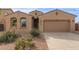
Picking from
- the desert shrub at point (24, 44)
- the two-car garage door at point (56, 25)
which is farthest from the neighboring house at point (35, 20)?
the desert shrub at point (24, 44)

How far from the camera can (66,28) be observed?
4996 mm

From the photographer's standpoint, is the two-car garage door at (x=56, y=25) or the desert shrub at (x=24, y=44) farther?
the two-car garage door at (x=56, y=25)

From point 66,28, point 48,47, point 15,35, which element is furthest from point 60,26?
point 15,35

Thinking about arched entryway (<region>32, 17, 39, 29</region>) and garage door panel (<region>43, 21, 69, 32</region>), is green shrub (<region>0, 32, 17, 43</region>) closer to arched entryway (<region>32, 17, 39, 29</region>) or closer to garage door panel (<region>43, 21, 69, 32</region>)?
arched entryway (<region>32, 17, 39, 29</region>)

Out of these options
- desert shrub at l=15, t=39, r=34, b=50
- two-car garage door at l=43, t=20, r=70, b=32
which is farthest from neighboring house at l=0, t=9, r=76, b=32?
desert shrub at l=15, t=39, r=34, b=50

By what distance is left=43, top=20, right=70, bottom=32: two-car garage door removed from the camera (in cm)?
500

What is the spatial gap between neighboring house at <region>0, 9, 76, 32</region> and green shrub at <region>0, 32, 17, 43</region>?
92 millimetres

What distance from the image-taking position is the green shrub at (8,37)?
4.92 m

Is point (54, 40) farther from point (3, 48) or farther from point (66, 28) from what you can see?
point (3, 48)

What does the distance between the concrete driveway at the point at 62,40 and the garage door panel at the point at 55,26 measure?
73 mm

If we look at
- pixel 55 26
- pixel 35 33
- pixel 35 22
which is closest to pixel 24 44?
pixel 35 33

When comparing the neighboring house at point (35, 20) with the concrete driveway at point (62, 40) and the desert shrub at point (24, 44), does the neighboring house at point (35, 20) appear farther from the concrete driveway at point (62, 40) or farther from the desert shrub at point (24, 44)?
the desert shrub at point (24, 44)

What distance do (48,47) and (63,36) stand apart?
311 mm
